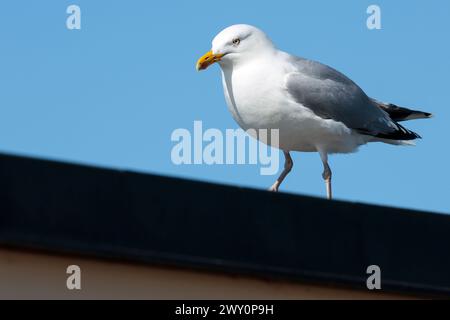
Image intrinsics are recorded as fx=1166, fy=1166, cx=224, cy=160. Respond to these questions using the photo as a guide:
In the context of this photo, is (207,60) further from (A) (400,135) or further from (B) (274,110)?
(A) (400,135)

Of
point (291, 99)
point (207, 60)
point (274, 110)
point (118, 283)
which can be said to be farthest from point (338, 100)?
point (118, 283)

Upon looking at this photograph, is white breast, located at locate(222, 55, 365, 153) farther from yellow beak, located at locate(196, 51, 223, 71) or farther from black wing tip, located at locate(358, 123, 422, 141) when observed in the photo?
black wing tip, located at locate(358, 123, 422, 141)

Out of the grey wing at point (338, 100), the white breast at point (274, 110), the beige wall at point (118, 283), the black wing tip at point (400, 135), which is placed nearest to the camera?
the beige wall at point (118, 283)

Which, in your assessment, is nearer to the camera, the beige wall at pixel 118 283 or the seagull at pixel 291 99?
the beige wall at pixel 118 283

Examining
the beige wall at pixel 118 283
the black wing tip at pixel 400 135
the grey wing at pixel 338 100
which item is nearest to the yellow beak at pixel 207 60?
the grey wing at pixel 338 100

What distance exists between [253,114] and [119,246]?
4268mm

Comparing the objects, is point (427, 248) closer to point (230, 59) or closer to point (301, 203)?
point (301, 203)

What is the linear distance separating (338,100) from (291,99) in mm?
912

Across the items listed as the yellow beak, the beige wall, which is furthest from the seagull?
the beige wall

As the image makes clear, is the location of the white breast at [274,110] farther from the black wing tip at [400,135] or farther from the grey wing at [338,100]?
the black wing tip at [400,135]

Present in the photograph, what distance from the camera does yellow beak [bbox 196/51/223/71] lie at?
12.3 metres

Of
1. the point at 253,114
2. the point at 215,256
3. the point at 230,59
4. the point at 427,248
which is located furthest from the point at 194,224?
the point at 230,59

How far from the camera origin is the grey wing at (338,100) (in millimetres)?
12109
